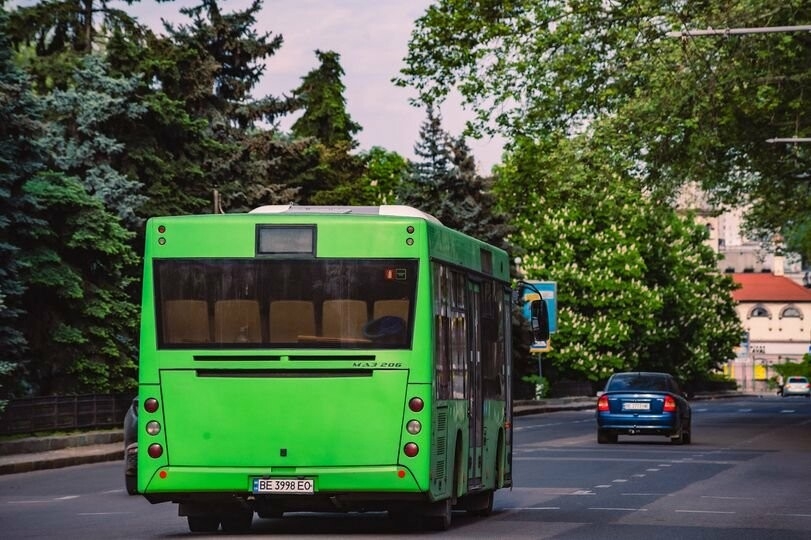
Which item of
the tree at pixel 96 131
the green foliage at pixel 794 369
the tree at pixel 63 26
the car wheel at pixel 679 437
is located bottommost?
the car wheel at pixel 679 437

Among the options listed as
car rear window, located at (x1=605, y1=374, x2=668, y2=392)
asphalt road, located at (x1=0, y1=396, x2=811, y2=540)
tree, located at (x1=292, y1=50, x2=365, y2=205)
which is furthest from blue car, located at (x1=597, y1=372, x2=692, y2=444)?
tree, located at (x1=292, y1=50, x2=365, y2=205)

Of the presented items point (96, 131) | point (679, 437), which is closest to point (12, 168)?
point (96, 131)

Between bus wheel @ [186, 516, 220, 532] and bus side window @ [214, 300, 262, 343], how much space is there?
6.96ft

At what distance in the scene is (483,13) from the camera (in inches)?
1629

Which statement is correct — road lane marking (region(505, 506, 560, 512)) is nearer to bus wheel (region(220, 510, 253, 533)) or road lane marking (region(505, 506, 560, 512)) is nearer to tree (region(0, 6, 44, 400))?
bus wheel (region(220, 510, 253, 533))

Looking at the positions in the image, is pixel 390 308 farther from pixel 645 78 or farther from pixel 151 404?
pixel 645 78

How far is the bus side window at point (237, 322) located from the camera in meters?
15.2

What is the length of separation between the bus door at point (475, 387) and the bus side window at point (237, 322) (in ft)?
8.86

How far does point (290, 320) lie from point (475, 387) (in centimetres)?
299

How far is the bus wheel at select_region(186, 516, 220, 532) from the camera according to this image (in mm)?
16531

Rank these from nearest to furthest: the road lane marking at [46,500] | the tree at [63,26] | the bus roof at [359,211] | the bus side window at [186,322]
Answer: the bus side window at [186,322] < the bus roof at [359,211] < the road lane marking at [46,500] < the tree at [63,26]

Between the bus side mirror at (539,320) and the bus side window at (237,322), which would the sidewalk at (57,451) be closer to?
the bus side mirror at (539,320)

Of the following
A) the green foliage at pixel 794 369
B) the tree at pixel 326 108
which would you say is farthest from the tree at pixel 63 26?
the green foliage at pixel 794 369

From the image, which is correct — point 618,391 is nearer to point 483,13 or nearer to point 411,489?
point 483,13
